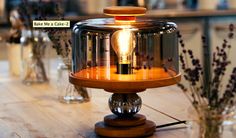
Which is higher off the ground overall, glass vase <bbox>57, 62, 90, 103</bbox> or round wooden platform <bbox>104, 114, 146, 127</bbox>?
round wooden platform <bbox>104, 114, 146, 127</bbox>

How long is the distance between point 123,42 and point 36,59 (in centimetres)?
104

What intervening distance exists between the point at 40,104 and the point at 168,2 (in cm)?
331

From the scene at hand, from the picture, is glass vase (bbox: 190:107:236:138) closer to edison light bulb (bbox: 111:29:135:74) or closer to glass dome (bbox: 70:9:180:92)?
glass dome (bbox: 70:9:180:92)

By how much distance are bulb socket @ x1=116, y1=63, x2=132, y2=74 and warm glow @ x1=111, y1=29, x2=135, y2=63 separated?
36 mm

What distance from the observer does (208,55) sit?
4.27m

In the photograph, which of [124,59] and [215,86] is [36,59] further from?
[215,86]

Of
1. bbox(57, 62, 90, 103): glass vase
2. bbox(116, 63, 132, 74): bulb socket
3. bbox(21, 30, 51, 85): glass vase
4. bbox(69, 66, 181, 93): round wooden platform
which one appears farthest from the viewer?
bbox(21, 30, 51, 85): glass vase

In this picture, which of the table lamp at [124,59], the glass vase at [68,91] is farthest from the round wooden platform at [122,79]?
the glass vase at [68,91]

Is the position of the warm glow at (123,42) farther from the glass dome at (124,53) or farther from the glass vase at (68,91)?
the glass vase at (68,91)

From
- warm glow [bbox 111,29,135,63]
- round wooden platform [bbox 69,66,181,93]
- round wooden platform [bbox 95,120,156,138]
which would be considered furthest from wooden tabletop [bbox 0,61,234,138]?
warm glow [bbox 111,29,135,63]

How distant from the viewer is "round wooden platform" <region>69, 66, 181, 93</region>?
1560 mm

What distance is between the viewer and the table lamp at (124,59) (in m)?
1.62

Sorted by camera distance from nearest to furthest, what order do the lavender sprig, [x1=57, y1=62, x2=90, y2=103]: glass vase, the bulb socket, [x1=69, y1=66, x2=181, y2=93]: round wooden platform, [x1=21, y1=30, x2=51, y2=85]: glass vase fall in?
the lavender sprig → [x1=69, y1=66, x2=181, y2=93]: round wooden platform → the bulb socket → [x1=57, y1=62, x2=90, y2=103]: glass vase → [x1=21, y1=30, x2=51, y2=85]: glass vase

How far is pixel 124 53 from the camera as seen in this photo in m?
1.65
